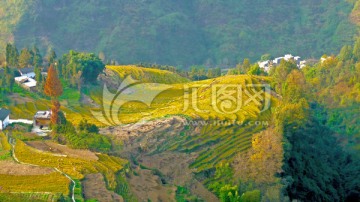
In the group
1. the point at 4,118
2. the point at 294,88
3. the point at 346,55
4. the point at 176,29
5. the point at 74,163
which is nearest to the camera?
the point at 74,163

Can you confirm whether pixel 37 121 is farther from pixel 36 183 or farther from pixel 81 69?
pixel 81 69

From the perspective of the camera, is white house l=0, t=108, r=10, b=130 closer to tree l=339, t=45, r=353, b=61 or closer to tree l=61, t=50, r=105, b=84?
tree l=61, t=50, r=105, b=84

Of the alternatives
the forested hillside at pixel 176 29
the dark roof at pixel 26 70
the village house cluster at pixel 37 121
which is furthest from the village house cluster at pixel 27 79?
the forested hillside at pixel 176 29

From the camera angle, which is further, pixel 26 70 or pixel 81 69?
pixel 26 70

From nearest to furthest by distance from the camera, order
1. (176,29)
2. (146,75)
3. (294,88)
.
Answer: (294,88) → (146,75) → (176,29)

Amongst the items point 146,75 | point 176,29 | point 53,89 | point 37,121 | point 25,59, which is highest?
point 176,29

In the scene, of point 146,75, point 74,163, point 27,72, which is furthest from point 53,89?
point 146,75

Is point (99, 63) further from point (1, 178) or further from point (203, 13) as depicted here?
point (203, 13)

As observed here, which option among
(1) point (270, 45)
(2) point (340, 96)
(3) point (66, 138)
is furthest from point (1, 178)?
(1) point (270, 45)

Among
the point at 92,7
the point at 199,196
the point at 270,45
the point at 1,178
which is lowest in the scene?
the point at 199,196
